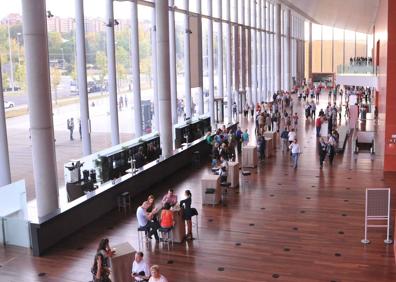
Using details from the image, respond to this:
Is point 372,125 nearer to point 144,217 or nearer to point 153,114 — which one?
point 153,114

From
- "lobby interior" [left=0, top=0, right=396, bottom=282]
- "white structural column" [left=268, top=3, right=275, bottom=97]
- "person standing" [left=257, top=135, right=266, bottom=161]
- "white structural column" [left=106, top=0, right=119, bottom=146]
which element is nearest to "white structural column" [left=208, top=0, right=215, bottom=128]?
"lobby interior" [left=0, top=0, right=396, bottom=282]

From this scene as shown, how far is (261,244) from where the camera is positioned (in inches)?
369

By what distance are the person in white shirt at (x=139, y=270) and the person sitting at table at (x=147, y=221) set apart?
225 cm

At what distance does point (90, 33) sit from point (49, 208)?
5.06 meters

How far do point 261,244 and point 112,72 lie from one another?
676 centimetres

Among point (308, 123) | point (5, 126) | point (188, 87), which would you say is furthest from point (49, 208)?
point (308, 123)

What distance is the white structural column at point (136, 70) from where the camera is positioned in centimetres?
1448

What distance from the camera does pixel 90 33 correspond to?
1270cm

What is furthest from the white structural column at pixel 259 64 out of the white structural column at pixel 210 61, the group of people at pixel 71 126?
the group of people at pixel 71 126

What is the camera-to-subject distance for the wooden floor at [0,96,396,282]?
8125 millimetres

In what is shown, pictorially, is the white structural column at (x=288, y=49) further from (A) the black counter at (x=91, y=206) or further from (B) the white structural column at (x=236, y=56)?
(A) the black counter at (x=91, y=206)

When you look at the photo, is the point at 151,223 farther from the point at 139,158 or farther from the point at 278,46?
the point at 278,46

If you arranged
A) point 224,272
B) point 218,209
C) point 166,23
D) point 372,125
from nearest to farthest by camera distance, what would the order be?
point 224,272, point 218,209, point 166,23, point 372,125

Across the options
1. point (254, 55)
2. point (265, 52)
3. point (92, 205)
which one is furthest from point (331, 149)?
point (265, 52)
